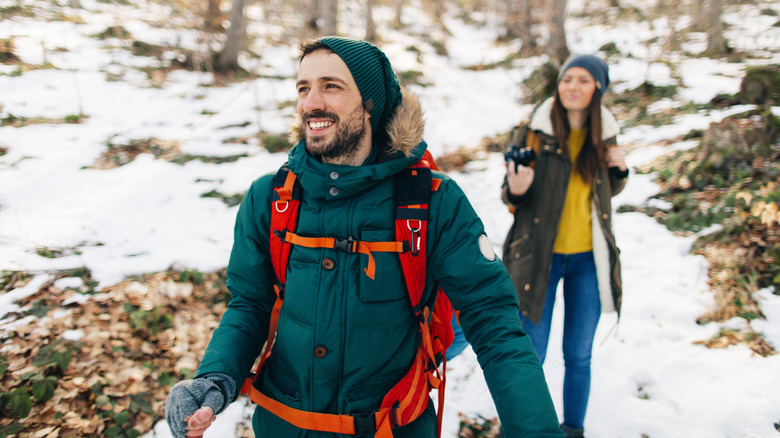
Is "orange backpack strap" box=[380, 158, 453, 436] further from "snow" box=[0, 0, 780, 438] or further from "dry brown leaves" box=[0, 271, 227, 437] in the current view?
"dry brown leaves" box=[0, 271, 227, 437]

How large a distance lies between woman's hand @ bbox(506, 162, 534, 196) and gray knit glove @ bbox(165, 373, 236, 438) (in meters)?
2.02

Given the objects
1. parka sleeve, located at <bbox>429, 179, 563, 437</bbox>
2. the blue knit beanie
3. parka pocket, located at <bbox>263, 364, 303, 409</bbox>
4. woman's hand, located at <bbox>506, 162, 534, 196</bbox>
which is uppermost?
the blue knit beanie

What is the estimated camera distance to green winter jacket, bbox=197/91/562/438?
1.49 m

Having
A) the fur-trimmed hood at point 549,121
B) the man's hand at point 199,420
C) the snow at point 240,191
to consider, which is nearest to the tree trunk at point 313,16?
the snow at point 240,191

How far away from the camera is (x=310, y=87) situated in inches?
68.8

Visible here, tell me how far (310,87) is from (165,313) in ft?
9.77

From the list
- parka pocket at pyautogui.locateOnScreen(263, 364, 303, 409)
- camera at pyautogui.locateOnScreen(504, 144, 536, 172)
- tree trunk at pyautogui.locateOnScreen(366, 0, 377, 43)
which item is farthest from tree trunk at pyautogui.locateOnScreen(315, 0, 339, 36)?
parka pocket at pyautogui.locateOnScreen(263, 364, 303, 409)

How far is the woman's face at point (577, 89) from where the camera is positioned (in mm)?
2625

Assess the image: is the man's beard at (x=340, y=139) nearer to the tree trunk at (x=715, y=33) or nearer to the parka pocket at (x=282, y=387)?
the parka pocket at (x=282, y=387)

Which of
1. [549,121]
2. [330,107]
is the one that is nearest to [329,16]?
[549,121]

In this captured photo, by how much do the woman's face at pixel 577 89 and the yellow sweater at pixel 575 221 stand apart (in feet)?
1.13

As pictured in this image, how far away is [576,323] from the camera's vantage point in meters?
2.69

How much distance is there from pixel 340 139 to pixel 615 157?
2032 millimetres

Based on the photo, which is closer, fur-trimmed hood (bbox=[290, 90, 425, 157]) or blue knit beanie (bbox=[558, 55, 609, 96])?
fur-trimmed hood (bbox=[290, 90, 425, 157])
